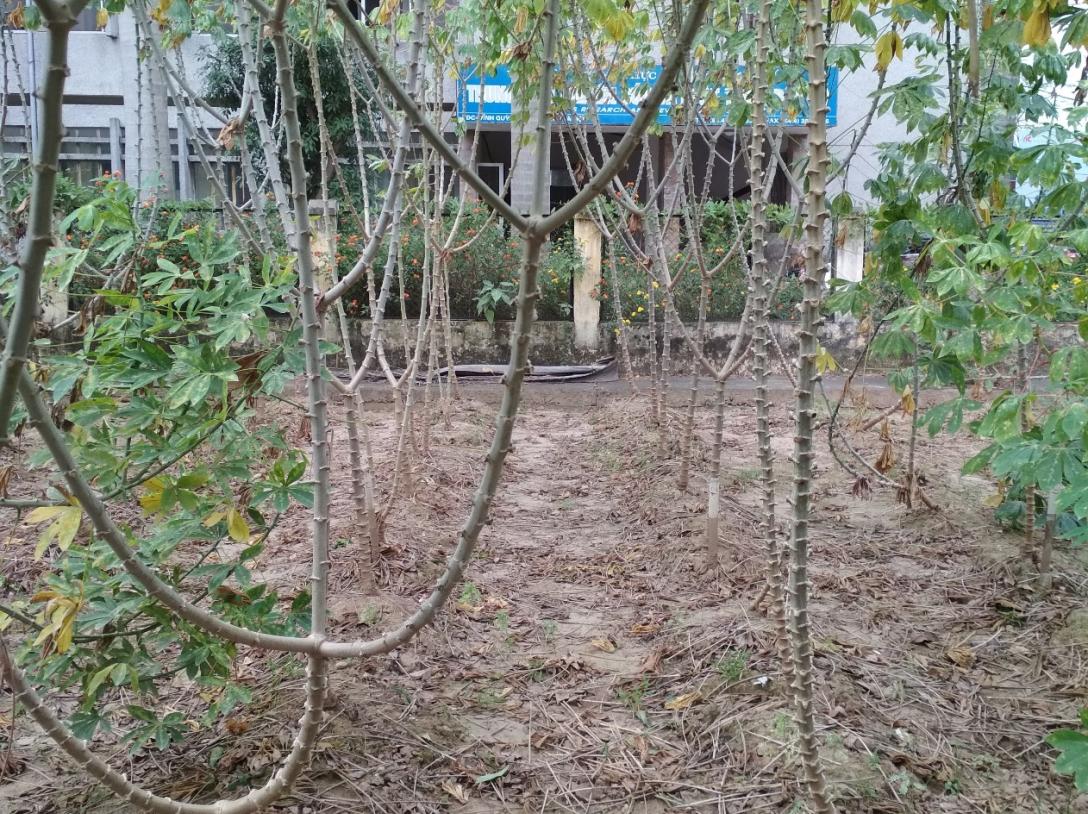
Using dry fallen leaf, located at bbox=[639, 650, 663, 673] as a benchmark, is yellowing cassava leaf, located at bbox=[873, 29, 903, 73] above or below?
above

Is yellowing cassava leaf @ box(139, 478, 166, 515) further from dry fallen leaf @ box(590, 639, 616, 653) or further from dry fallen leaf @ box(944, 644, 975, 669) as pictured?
dry fallen leaf @ box(944, 644, 975, 669)

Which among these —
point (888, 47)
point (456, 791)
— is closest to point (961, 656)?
point (456, 791)

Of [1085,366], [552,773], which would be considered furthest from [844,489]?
[552,773]

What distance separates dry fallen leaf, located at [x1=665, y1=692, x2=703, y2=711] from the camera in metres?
3.08

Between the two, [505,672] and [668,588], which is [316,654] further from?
[668,588]

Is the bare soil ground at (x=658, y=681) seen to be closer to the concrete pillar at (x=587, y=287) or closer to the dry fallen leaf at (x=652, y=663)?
the dry fallen leaf at (x=652, y=663)

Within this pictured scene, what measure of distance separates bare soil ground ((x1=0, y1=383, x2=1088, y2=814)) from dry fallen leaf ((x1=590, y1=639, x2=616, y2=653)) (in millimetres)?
15

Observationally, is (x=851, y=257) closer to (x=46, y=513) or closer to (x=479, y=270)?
(x=479, y=270)

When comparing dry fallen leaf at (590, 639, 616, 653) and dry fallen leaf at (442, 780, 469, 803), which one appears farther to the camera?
dry fallen leaf at (590, 639, 616, 653)

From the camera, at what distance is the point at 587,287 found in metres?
10.9

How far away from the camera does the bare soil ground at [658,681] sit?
2559mm

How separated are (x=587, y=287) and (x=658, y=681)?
26.3ft

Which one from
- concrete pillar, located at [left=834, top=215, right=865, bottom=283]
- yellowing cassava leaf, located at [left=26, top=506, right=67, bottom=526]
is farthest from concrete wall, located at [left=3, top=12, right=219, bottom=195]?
yellowing cassava leaf, located at [left=26, top=506, right=67, bottom=526]

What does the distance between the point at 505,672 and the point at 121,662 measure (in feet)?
5.60
